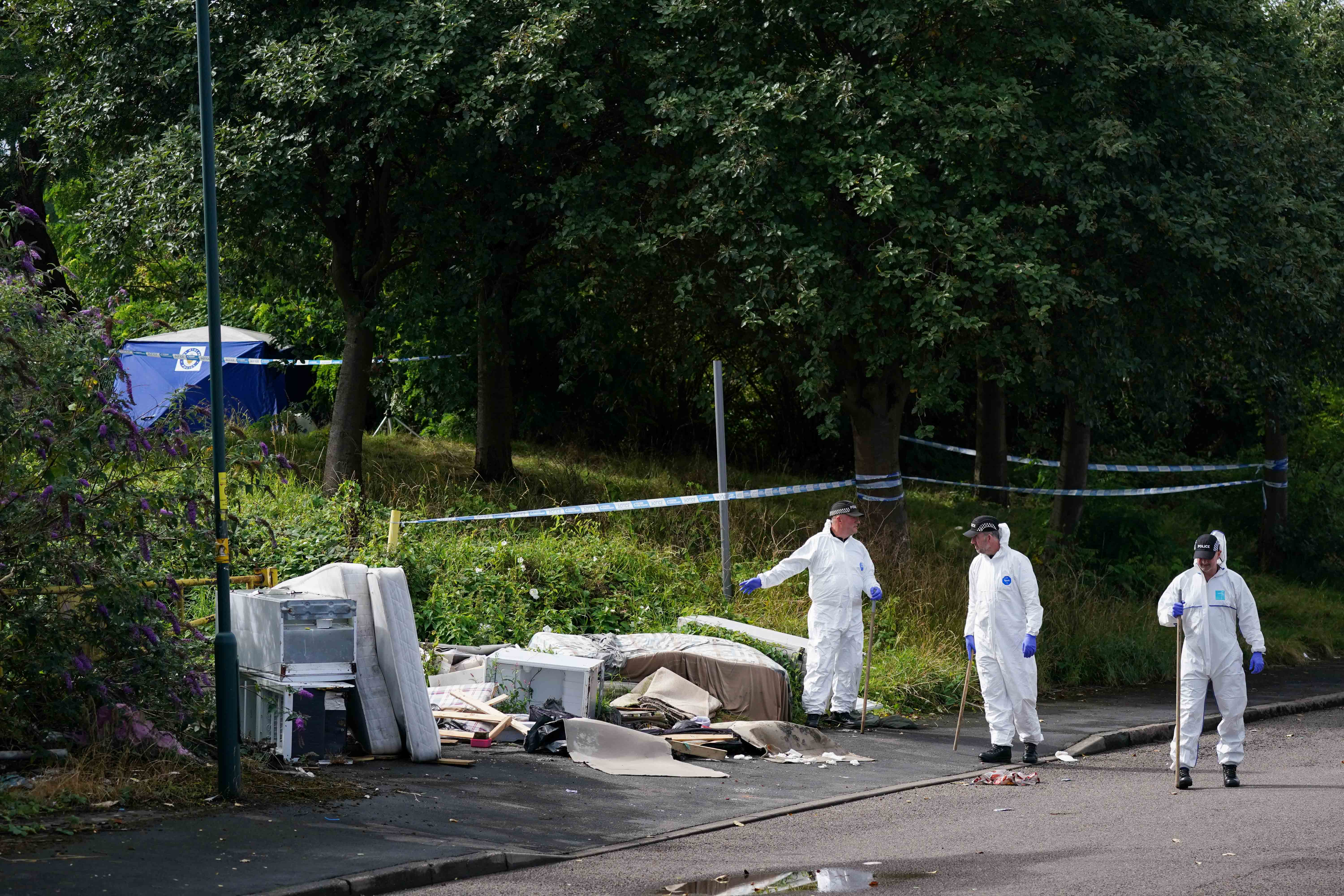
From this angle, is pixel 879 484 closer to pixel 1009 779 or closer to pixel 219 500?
pixel 1009 779

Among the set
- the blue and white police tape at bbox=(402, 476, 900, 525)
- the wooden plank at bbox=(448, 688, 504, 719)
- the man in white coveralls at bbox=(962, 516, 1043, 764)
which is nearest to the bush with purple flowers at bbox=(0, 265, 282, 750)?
the wooden plank at bbox=(448, 688, 504, 719)

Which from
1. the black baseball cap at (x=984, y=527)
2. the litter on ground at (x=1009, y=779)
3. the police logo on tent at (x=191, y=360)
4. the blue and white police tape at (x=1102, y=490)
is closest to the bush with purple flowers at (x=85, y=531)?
the litter on ground at (x=1009, y=779)

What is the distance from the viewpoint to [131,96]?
1805 cm

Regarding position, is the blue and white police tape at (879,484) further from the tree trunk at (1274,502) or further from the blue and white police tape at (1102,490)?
the tree trunk at (1274,502)

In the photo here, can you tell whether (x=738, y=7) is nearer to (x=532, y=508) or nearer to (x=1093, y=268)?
(x=1093, y=268)

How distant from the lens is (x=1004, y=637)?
38.7ft

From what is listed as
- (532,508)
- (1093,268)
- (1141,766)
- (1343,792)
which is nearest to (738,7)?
(1093,268)

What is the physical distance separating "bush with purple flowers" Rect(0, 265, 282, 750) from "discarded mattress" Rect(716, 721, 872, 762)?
4192mm

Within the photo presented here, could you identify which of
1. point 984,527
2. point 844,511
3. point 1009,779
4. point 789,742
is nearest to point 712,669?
point 789,742

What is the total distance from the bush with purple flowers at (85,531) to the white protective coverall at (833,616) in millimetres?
5258

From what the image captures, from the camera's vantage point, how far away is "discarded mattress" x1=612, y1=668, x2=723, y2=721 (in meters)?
11.8

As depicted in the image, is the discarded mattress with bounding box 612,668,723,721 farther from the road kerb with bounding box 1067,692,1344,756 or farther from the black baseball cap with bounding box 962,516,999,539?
the road kerb with bounding box 1067,692,1344,756

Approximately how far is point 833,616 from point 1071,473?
11.1m

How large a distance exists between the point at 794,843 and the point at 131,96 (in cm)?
1389
